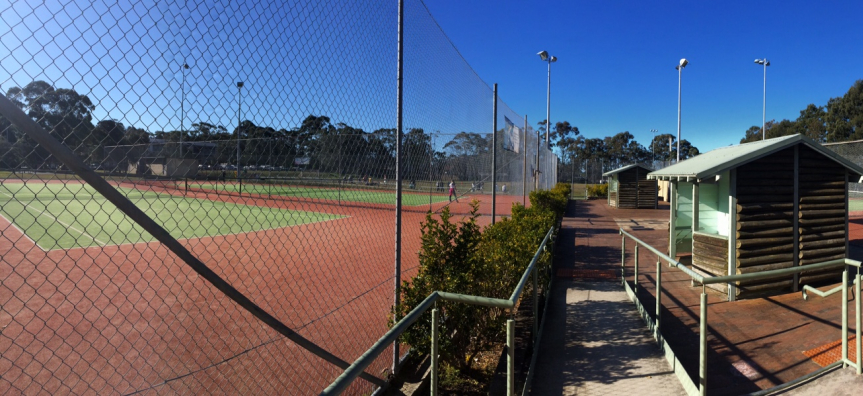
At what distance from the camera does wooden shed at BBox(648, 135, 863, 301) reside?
677 cm

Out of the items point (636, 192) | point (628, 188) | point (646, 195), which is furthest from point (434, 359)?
point (646, 195)

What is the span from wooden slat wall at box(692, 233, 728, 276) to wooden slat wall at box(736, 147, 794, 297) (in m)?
0.30

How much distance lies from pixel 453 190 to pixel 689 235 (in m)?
5.18

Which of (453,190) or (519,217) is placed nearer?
(519,217)

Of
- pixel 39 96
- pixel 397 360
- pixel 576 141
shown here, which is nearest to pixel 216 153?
pixel 39 96

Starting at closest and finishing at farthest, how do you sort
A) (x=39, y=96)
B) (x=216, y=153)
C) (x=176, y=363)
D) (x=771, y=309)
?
(x=39, y=96), (x=216, y=153), (x=176, y=363), (x=771, y=309)

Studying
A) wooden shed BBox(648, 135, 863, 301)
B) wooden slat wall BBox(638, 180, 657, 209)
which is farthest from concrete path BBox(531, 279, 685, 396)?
wooden slat wall BBox(638, 180, 657, 209)

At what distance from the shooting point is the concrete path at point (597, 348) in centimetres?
377

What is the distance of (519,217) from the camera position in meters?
7.82

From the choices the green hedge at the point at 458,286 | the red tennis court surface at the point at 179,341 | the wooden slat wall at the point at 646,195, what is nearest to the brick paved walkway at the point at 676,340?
the green hedge at the point at 458,286

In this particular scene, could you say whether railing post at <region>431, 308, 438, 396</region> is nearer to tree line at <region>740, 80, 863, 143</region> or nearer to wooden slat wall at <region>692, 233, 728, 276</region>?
wooden slat wall at <region>692, 233, 728, 276</region>

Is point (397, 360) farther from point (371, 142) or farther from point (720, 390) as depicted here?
point (720, 390)

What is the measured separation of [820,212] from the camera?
7230mm

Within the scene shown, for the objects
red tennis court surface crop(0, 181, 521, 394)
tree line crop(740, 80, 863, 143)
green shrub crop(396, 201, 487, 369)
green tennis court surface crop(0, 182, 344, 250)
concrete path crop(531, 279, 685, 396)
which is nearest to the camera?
green tennis court surface crop(0, 182, 344, 250)
